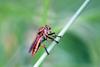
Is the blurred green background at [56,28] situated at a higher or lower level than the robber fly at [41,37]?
higher

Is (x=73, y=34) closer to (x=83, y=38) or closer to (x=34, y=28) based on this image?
(x=83, y=38)

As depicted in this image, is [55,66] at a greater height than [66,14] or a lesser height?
lesser

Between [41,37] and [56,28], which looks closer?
[41,37]

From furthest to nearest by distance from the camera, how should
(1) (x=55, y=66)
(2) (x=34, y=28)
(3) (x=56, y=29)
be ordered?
(2) (x=34, y=28) < (1) (x=55, y=66) < (3) (x=56, y=29)

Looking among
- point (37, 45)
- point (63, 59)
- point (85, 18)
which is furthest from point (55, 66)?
point (37, 45)

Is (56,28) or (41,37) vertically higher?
(56,28)

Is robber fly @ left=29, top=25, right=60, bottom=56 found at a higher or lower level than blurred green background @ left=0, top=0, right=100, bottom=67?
lower

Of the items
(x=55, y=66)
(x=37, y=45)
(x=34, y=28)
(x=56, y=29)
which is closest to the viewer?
(x=37, y=45)

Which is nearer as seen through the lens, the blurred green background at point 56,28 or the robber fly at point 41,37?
the robber fly at point 41,37
